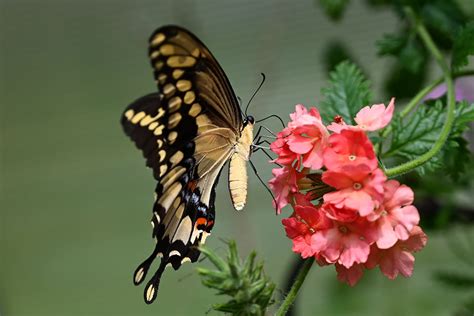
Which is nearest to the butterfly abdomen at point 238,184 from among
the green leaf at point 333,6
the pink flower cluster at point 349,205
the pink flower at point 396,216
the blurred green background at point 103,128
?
the pink flower cluster at point 349,205

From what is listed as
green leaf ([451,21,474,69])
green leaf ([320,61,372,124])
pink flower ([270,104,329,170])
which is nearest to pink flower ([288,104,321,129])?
pink flower ([270,104,329,170])

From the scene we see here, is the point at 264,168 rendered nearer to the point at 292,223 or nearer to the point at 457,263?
the point at 457,263

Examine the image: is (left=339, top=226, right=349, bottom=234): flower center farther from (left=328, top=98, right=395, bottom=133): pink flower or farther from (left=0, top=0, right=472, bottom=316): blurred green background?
(left=0, top=0, right=472, bottom=316): blurred green background

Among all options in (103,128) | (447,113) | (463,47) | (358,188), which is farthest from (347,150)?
(103,128)

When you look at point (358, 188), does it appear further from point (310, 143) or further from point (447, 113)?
point (447, 113)

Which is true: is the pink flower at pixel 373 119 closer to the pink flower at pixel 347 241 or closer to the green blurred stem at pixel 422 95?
the pink flower at pixel 347 241

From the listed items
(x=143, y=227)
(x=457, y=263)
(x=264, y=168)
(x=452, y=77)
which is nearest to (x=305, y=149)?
(x=452, y=77)
